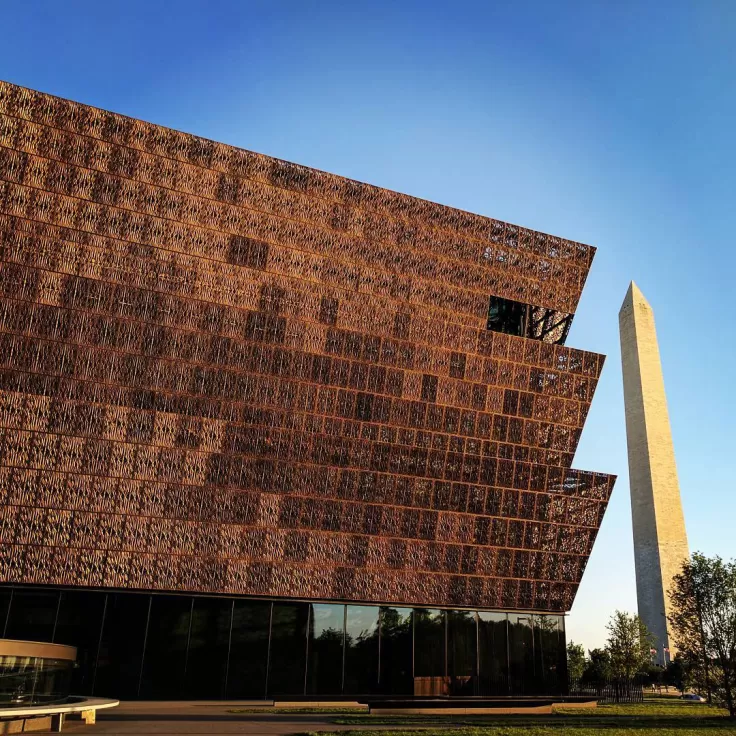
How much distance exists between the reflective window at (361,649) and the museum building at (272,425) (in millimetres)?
88

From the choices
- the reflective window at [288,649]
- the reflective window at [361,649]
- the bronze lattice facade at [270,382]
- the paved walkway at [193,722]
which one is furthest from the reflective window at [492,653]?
the paved walkway at [193,722]

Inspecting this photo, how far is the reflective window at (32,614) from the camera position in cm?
2391

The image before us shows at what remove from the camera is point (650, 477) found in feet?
157

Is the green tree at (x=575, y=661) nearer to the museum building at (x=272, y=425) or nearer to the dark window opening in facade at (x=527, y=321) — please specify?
the museum building at (x=272, y=425)

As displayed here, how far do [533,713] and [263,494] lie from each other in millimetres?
12417

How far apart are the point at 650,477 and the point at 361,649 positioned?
91.7ft

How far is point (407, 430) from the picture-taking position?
28922 millimetres

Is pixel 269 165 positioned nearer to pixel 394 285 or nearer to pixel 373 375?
pixel 394 285

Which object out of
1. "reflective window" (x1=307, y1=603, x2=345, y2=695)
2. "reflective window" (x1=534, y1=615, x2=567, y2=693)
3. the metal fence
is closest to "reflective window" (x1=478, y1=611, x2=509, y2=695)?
"reflective window" (x1=534, y1=615, x2=567, y2=693)

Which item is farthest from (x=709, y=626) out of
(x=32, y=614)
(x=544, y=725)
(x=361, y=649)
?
(x=32, y=614)

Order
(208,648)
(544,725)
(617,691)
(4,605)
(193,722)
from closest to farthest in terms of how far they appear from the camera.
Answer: (193,722) → (544,725) → (4,605) → (208,648) → (617,691)

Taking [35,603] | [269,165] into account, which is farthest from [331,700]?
[269,165]

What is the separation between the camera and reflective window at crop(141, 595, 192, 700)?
25.0 meters

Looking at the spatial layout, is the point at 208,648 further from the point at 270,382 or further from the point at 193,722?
the point at 270,382
